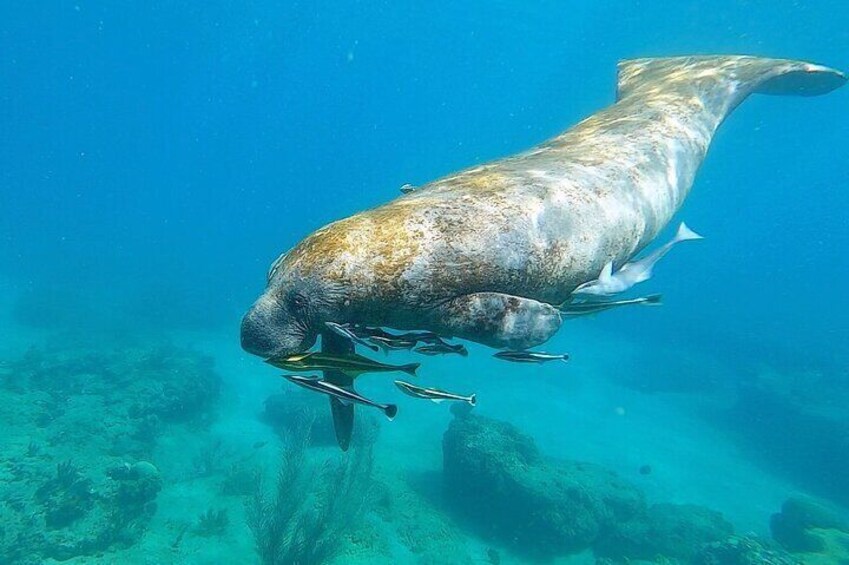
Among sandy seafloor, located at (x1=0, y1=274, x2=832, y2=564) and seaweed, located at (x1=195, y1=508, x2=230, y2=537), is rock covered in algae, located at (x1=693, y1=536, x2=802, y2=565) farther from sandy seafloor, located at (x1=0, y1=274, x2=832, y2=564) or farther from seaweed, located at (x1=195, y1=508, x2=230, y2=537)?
seaweed, located at (x1=195, y1=508, x2=230, y2=537)

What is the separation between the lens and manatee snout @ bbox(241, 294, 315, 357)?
2.22m

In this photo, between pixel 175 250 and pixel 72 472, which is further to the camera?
pixel 175 250

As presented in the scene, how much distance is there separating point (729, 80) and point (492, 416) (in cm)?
1916

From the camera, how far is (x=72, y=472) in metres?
11.4

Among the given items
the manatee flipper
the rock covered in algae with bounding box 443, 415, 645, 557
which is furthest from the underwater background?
the manatee flipper

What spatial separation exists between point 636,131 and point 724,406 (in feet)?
97.0

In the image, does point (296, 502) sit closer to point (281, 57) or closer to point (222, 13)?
point (222, 13)

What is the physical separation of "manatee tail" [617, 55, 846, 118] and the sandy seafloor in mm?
10684

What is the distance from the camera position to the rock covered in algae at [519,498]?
12.8m

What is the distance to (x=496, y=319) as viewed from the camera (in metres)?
2.22

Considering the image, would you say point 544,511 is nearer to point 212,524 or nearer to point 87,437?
point 212,524

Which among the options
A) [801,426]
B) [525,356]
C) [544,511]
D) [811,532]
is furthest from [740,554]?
[801,426]

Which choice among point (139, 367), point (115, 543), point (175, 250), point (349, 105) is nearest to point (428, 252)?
point (115, 543)

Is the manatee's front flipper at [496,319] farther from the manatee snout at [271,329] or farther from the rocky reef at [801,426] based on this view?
the rocky reef at [801,426]
